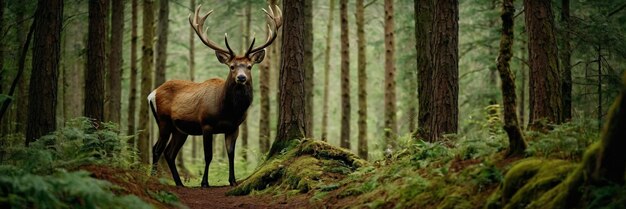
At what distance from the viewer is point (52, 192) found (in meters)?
4.57

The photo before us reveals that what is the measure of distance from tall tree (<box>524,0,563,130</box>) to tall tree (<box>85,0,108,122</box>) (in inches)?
309

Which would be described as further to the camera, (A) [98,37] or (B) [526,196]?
(A) [98,37]

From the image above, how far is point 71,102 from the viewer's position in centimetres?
2023

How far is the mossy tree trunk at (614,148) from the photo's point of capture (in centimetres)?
407

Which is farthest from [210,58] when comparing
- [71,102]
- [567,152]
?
[567,152]

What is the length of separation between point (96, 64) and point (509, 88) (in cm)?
881

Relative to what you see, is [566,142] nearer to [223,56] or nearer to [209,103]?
[223,56]

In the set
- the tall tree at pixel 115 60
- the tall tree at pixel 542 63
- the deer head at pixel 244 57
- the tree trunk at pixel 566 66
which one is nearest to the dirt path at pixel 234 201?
the deer head at pixel 244 57

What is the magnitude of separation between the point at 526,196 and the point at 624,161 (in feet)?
2.94

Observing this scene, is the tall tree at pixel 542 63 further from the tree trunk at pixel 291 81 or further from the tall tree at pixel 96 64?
the tall tree at pixel 96 64

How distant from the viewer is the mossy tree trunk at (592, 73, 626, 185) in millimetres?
4074

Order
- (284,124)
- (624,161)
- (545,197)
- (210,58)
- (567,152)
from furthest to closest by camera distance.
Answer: (210,58) → (284,124) → (567,152) → (545,197) → (624,161)

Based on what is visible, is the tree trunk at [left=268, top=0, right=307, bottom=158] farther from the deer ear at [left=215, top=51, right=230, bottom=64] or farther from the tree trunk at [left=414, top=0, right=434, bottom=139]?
the tree trunk at [left=414, top=0, right=434, bottom=139]

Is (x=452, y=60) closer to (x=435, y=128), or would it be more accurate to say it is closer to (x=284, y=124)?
(x=435, y=128)
